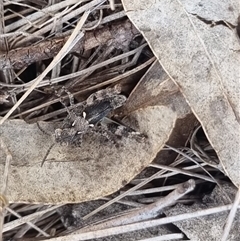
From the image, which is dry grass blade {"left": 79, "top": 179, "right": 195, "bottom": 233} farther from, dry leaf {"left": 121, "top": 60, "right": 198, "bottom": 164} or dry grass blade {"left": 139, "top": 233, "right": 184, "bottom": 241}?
dry leaf {"left": 121, "top": 60, "right": 198, "bottom": 164}

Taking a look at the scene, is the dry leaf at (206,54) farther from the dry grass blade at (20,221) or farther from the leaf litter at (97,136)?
the dry grass blade at (20,221)

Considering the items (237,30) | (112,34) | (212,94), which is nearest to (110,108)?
(112,34)

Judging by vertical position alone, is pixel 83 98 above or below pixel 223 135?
above

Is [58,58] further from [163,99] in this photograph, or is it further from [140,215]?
[140,215]

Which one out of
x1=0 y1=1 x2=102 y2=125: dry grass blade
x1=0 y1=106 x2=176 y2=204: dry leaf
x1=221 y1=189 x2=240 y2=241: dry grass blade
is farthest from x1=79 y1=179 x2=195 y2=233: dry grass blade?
x1=0 y1=1 x2=102 y2=125: dry grass blade

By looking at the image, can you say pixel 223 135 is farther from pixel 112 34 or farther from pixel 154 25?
pixel 112 34

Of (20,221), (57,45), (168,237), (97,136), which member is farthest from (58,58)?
(168,237)

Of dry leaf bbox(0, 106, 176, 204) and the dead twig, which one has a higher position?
the dead twig
